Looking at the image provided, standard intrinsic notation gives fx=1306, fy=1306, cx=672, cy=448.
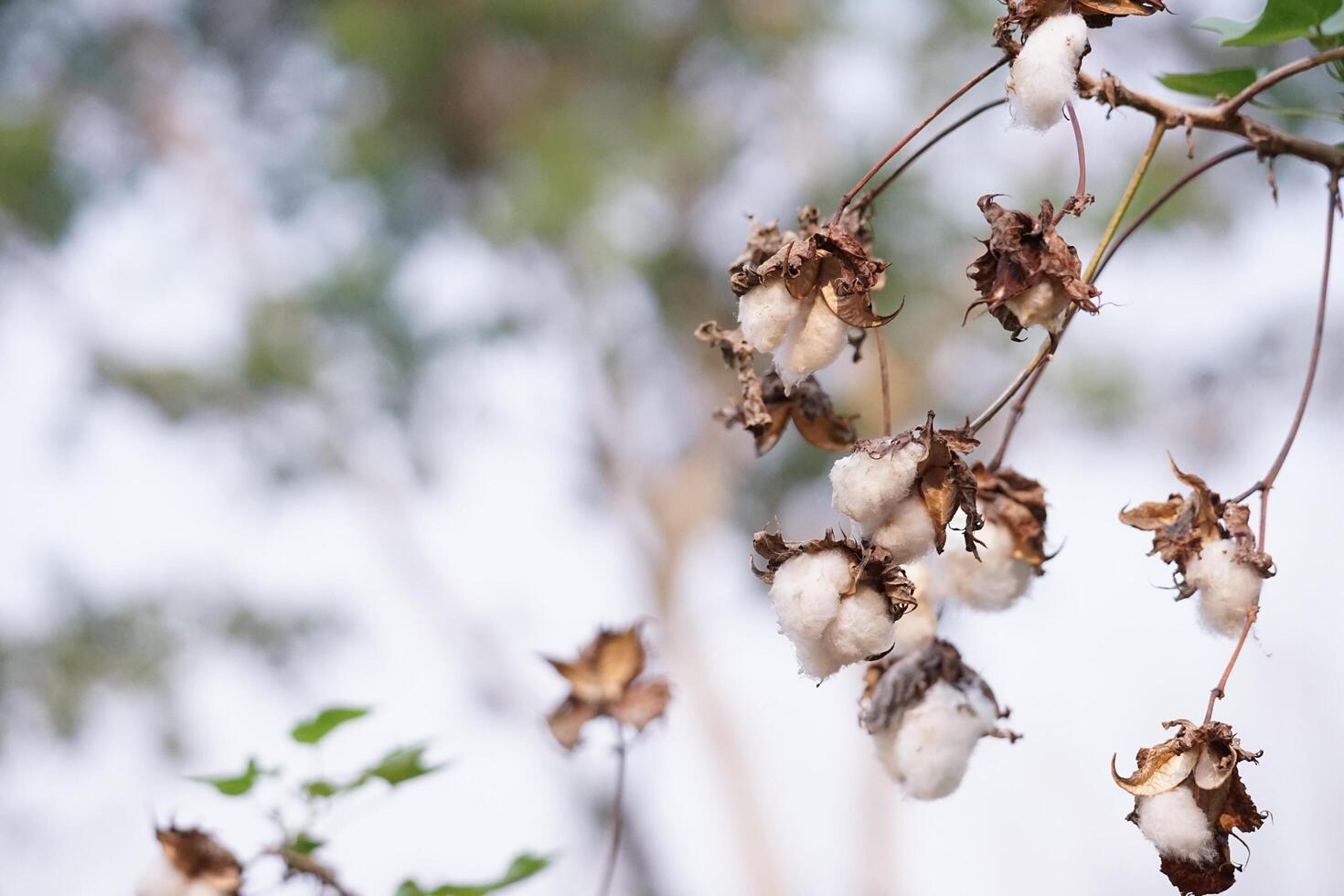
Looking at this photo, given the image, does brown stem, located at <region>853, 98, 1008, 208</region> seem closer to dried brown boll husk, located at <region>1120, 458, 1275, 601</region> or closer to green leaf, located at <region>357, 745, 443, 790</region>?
dried brown boll husk, located at <region>1120, 458, 1275, 601</region>

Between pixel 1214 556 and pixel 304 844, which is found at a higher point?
pixel 304 844

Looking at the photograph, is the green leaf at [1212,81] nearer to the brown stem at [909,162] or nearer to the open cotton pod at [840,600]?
the brown stem at [909,162]

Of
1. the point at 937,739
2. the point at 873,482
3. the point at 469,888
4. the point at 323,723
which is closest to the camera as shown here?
the point at 873,482

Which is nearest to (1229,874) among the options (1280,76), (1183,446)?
(1280,76)

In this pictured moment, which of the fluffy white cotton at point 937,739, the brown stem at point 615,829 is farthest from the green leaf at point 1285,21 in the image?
the brown stem at point 615,829

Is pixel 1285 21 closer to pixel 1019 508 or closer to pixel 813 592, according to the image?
pixel 1019 508

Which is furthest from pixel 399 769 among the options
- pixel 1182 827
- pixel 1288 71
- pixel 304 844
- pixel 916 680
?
pixel 1288 71

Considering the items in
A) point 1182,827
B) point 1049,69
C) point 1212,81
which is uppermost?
point 1212,81

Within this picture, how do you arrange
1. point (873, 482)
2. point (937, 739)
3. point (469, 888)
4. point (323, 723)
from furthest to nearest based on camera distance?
point (323, 723) → point (469, 888) → point (937, 739) → point (873, 482)
